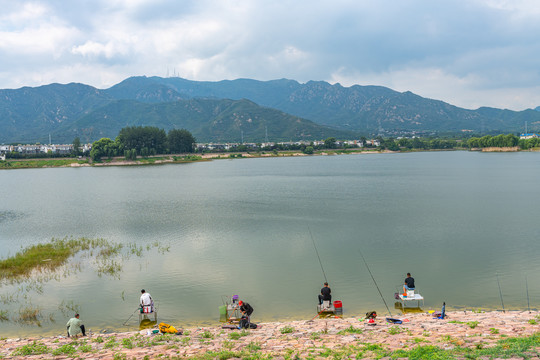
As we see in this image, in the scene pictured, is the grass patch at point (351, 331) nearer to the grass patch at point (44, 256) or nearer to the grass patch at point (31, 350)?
the grass patch at point (31, 350)

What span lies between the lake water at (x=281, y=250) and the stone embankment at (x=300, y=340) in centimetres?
Answer: 274

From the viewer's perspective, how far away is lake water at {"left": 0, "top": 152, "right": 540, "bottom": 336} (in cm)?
2142

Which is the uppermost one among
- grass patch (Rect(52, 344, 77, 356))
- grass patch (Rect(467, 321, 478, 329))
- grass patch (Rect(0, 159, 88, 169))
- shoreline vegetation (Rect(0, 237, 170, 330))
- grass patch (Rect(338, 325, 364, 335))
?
grass patch (Rect(0, 159, 88, 169))

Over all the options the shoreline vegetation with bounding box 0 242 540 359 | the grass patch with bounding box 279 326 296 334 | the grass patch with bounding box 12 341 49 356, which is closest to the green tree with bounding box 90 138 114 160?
the shoreline vegetation with bounding box 0 242 540 359

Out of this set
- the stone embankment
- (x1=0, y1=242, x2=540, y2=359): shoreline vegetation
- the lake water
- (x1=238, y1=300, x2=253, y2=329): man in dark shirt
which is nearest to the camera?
(x1=0, y1=242, x2=540, y2=359): shoreline vegetation

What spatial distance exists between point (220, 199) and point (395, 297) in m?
44.9

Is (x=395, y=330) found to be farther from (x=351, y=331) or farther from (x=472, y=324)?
(x=472, y=324)

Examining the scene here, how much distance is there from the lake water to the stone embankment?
8.97ft

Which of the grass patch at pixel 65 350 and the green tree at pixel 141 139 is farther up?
the green tree at pixel 141 139

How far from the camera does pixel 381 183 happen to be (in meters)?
79.8

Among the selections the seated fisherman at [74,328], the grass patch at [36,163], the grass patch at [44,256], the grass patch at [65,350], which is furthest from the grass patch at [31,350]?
the grass patch at [36,163]

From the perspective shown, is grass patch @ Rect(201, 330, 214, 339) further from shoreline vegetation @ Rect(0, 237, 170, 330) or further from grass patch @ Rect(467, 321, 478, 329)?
grass patch @ Rect(467, 321, 478, 329)

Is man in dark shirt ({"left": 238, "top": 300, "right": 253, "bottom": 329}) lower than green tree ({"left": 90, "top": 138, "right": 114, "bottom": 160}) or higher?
lower

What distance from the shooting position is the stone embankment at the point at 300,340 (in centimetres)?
1339
